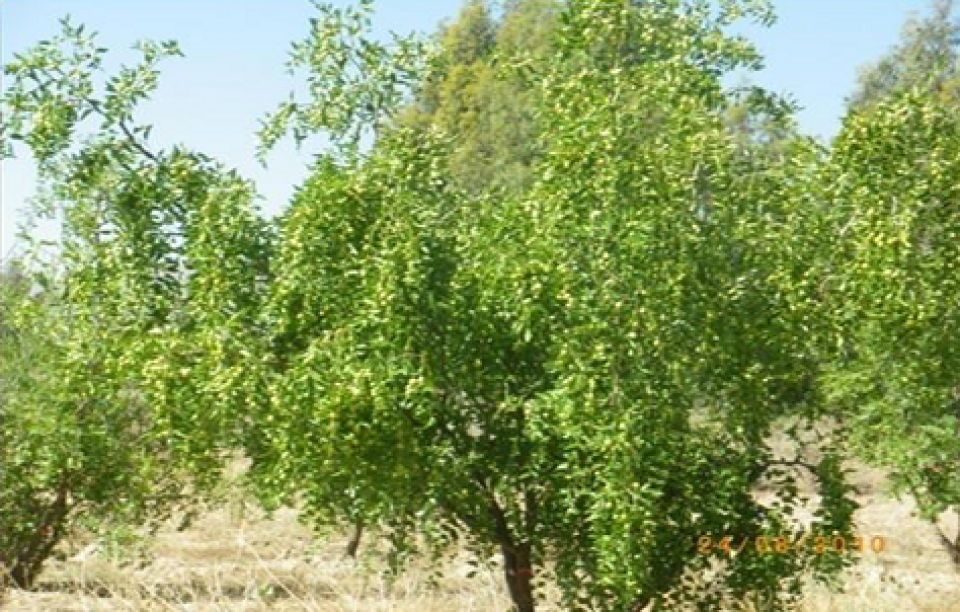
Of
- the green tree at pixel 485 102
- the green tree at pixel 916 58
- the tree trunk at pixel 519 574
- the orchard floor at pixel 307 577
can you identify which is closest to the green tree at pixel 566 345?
the tree trunk at pixel 519 574

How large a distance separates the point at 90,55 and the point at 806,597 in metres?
8.01

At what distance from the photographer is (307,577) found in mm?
19312

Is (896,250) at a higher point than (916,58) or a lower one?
lower

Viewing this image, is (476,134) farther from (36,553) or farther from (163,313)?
(163,313)

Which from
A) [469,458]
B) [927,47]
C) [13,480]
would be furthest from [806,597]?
[927,47]

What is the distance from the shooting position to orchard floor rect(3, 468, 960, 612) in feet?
31.1

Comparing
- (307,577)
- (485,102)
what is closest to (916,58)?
(485,102)

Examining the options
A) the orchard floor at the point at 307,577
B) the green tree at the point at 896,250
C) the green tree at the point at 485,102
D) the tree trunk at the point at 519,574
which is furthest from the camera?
the green tree at the point at 485,102

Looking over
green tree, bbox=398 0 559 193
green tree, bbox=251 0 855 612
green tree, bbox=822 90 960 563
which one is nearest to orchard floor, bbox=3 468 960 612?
green tree, bbox=251 0 855 612

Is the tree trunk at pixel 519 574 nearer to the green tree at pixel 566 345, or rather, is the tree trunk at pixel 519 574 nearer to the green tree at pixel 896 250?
the green tree at pixel 566 345

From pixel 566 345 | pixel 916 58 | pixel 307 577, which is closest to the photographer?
pixel 566 345

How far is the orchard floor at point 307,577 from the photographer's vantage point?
31.1 feet

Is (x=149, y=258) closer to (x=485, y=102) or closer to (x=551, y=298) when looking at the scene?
(x=551, y=298)
